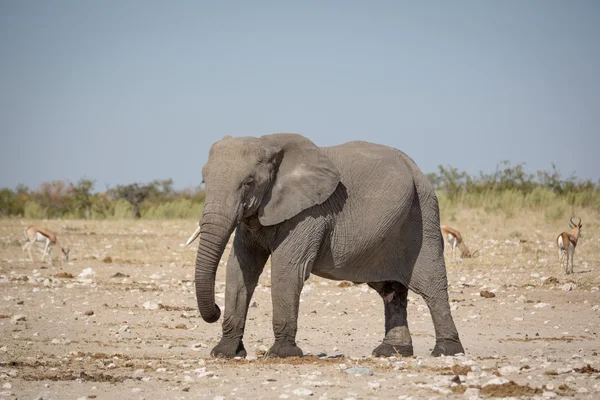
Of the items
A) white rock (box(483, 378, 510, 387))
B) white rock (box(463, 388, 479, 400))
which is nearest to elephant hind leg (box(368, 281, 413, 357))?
white rock (box(483, 378, 510, 387))

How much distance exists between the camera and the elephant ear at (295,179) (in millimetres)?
9414

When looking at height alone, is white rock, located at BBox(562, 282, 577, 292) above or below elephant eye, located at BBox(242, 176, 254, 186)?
below

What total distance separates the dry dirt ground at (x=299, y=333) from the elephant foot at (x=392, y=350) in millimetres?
266

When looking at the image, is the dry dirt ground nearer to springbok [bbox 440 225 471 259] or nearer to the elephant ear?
springbok [bbox 440 225 471 259]

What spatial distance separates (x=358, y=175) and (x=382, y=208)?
1.46 ft

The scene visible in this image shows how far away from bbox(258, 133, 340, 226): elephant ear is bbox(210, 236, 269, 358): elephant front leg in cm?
62

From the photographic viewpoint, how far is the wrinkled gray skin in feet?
29.8

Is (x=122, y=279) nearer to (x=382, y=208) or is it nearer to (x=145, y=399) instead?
(x=382, y=208)

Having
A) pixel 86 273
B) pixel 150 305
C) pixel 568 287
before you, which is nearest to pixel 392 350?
pixel 150 305

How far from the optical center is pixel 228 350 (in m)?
9.73

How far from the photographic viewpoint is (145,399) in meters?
7.40

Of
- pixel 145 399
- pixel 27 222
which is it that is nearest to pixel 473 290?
pixel 145 399

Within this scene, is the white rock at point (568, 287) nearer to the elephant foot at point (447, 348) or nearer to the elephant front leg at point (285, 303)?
the elephant foot at point (447, 348)

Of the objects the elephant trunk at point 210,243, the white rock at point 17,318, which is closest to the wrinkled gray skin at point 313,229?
the elephant trunk at point 210,243
